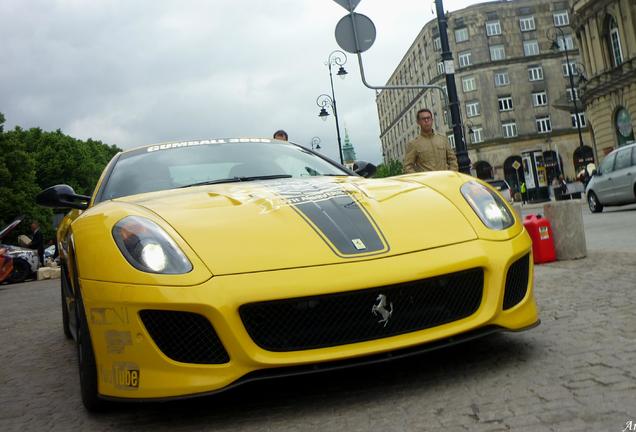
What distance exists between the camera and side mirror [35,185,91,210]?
393 centimetres

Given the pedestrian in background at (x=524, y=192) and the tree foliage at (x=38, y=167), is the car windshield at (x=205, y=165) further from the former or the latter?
the pedestrian in background at (x=524, y=192)

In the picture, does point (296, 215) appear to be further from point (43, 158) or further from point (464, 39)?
point (464, 39)

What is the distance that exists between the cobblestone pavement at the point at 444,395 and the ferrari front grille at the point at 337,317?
0.87 feet

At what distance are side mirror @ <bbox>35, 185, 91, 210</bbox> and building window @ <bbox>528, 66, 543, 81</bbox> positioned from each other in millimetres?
61932

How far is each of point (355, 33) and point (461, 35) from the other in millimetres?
55733

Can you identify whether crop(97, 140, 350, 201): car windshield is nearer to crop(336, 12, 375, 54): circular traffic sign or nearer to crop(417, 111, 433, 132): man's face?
crop(417, 111, 433, 132): man's face

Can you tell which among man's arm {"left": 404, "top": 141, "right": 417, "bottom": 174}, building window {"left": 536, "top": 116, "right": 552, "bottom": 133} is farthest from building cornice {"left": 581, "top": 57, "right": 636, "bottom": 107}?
man's arm {"left": 404, "top": 141, "right": 417, "bottom": 174}

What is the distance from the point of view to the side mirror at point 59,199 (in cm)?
393

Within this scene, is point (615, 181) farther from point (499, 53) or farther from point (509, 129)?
point (499, 53)

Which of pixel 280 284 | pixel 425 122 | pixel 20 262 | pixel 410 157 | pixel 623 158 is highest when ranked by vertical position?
pixel 425 122

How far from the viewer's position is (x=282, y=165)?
14.1 ft

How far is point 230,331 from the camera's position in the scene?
8.10ft

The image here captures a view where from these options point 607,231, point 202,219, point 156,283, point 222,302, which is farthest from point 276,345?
point 607,231

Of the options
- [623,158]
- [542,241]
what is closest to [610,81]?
[623,158]
